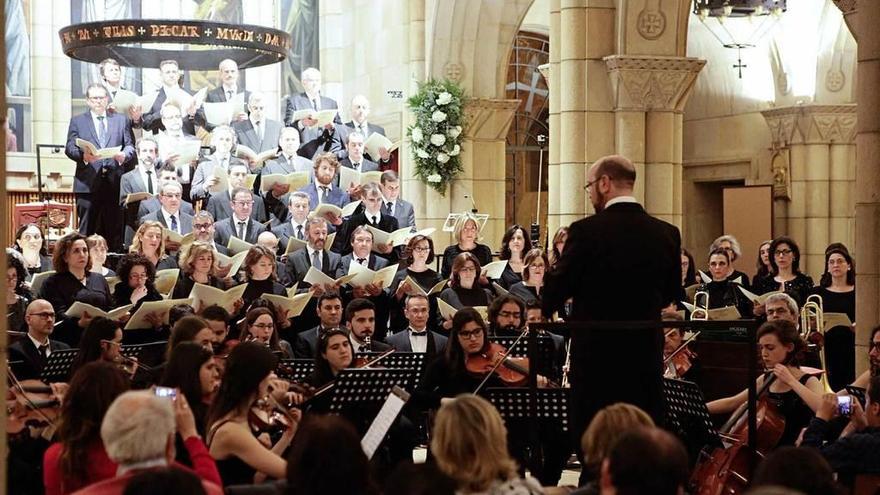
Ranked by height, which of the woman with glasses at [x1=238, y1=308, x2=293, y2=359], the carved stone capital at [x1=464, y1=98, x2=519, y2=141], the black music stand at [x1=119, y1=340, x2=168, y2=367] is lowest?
the black music stand at [x1=119, y1=340, x2=168, y2=367]

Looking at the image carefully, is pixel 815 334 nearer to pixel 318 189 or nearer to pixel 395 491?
pixel 395 491

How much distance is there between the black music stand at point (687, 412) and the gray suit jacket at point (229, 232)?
5402 mm

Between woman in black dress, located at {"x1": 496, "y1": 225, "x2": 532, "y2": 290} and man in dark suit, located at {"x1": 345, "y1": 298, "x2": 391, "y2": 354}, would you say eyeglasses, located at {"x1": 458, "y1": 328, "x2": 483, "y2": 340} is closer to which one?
man in dark suit, located at {"x1": 345, "y1": 298, "x2": 391, "y2": 354}

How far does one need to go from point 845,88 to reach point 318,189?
237 inches

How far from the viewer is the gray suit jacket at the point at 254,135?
13.7 meters

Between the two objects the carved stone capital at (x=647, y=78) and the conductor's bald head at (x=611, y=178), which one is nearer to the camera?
the conductor's bald head at (x=611, y=178)

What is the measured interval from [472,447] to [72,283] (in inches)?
189

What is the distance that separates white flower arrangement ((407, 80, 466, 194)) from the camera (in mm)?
15375

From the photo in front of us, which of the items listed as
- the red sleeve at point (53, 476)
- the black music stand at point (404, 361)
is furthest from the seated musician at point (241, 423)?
the black music stand at point (404, 361)

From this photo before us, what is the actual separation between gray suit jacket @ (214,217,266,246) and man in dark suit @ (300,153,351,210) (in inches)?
33.8

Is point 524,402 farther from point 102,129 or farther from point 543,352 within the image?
point 102,129

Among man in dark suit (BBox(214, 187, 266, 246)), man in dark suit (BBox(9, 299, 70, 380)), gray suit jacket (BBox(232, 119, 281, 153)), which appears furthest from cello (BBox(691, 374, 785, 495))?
gray suit jacket (BBox(232, 119, 281, 153))

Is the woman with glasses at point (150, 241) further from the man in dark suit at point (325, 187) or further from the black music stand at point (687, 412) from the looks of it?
the black music stand at point (687, 412)

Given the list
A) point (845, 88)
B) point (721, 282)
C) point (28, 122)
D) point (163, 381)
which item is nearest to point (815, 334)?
point (721, 282)
